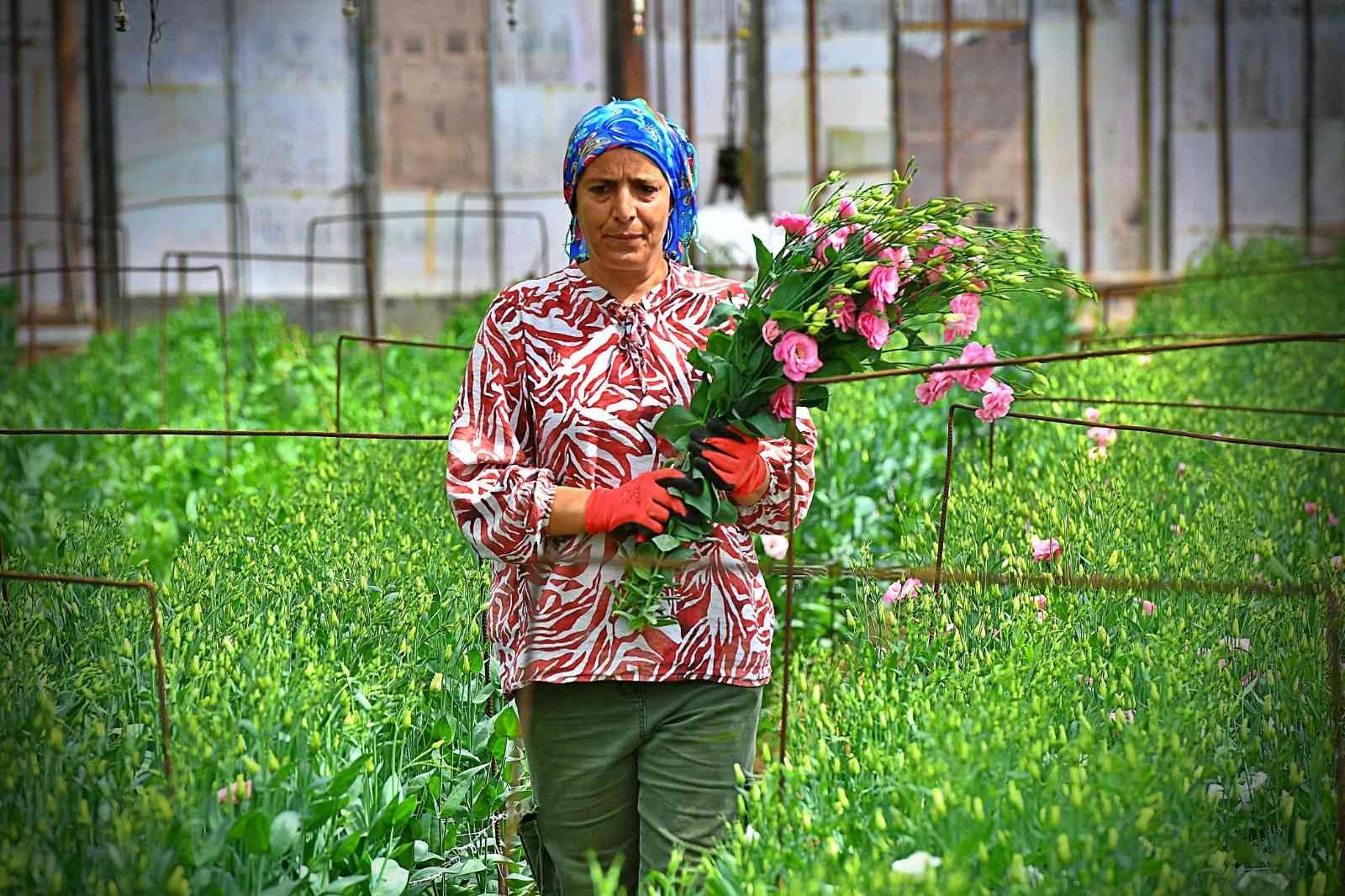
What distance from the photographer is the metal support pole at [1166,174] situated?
494 inches

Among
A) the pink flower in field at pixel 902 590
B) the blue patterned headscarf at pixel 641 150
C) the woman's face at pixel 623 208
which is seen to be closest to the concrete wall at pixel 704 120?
the pink flower in field at pixel 902 590

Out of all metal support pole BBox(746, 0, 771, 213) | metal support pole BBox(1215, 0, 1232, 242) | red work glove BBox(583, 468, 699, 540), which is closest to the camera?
red work glove BBox(583, 468, 699, 540)

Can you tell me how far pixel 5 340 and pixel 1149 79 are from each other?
335 inches

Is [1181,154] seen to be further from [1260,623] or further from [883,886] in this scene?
[883,886]

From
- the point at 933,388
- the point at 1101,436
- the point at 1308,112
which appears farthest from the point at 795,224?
the point at 1308,112

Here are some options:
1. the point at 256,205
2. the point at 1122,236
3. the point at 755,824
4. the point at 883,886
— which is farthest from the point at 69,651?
the point at 1122,236

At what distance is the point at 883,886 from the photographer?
5.24ft

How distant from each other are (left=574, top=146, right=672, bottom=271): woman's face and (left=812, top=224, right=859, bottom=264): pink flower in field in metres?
0.21

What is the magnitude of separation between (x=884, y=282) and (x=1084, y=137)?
36.3 feet

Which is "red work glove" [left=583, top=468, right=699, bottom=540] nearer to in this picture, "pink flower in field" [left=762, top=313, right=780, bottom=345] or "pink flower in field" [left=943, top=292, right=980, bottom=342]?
"pink flower in field" [left=762, top=313, right=780, bottom=345]

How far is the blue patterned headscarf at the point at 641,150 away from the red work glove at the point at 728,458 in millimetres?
320

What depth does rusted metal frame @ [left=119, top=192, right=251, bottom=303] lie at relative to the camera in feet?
38.0

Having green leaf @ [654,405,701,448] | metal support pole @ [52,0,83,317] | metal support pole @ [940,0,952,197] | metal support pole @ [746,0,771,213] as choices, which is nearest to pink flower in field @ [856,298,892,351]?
green leaf @ [654,405,701,448]

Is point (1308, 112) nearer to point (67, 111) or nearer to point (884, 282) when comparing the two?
point (67, 111)
